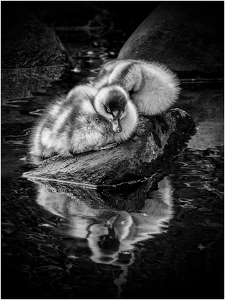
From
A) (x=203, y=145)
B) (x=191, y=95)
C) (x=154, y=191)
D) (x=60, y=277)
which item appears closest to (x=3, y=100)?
(x=191, y=95)

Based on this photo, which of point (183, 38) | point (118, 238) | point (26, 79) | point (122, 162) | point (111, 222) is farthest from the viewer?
point (183, 38)

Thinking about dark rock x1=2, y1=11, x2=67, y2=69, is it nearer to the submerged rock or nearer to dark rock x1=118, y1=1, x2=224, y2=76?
the submerged rock

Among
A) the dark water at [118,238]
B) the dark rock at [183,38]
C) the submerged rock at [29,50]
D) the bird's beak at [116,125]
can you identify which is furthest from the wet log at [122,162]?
the submerged rock at [29,50]

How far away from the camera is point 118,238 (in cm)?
342

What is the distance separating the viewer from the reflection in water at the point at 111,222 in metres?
3.21

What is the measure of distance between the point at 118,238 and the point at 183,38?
584cm

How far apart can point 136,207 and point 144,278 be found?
1.01 metres

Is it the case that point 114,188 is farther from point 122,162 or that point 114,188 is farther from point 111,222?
point 111,222

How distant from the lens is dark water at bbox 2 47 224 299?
9.48 ft

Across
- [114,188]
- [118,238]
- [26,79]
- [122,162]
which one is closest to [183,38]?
[26,79]

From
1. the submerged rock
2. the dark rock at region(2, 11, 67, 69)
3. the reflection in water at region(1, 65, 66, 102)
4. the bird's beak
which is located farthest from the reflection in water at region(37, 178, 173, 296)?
the dark rock at region(2, 11, 67, 69)

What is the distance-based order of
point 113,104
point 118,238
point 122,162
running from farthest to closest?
point 122,162, point 113,104, point 118,238

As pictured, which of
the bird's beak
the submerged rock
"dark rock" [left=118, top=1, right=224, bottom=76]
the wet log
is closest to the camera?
the bird's beak

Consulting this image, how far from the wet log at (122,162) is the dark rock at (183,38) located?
375cm
